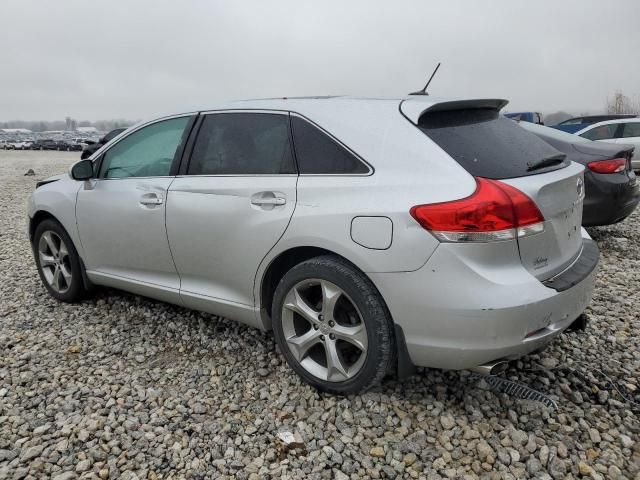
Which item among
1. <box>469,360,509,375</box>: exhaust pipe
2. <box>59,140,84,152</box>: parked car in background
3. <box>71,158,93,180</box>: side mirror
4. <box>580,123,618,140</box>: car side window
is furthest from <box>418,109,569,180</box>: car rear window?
<box>59,140,84,152</box>: parked car in background

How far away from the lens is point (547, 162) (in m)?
2.64

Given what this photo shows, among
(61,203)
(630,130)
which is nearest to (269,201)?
(61,203)

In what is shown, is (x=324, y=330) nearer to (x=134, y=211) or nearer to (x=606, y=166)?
(x=134, y=211)

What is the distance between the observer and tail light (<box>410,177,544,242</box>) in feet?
7.23

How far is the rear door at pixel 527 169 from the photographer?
92.7 inches

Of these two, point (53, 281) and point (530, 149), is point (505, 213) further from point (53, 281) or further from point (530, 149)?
point (53, 281)

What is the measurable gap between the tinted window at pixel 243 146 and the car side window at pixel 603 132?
37.8 ft

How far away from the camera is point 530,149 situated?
2.67m

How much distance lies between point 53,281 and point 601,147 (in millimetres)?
5366

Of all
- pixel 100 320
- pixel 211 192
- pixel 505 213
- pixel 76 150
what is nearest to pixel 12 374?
pixel 100 320

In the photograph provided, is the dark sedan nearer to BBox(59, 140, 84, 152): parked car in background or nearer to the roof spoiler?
the roof spoiler

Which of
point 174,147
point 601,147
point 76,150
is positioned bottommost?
point 76,150

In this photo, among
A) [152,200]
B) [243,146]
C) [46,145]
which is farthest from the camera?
[46,145]

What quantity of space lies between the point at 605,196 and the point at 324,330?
3.86m
